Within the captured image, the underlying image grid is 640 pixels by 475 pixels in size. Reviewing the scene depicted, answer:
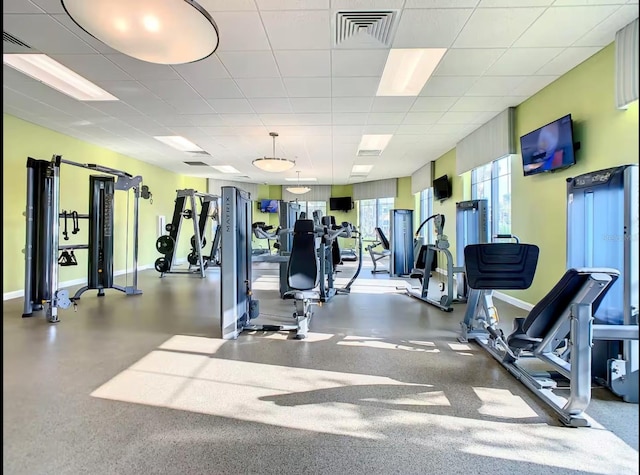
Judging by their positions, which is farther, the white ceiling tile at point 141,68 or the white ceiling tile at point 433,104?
the white ceiling tile at point 433,104

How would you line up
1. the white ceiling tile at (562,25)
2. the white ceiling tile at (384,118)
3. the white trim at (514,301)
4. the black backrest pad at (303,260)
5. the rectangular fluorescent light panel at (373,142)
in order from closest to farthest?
1. the white ceiling tile at (562,25)
2. the black backrest pad at (303,260)
3. the white trim at (514,301)
4. the white ceiling tile at (384,118)
5. the rectangular fluorescent light panel at (373,142)

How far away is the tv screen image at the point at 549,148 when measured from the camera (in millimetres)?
A: 3701

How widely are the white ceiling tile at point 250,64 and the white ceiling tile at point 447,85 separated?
5.83ft

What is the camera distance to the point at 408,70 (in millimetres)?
4031

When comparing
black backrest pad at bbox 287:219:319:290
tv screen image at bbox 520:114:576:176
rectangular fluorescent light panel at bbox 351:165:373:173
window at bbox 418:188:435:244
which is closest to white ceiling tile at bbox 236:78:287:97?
black backrest pad at bbox 287:219:319:290

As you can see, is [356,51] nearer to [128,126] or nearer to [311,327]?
[311,327]

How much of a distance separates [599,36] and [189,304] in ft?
17.9

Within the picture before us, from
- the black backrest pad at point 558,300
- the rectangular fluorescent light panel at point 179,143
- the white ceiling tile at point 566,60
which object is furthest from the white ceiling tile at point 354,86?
the rectangular fluorescent light panel at point 179,143

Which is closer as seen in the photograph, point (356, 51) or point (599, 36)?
point (599, 36)

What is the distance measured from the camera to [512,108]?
4.91 m

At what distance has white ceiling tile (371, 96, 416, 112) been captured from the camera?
4.61m

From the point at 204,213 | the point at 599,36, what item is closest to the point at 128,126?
the point at 204,213

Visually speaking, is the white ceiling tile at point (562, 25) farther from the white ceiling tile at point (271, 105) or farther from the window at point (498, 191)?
the white ceiling tile at point (271, 105)

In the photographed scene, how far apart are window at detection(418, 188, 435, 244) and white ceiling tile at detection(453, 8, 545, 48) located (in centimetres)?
645
